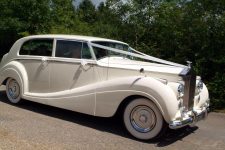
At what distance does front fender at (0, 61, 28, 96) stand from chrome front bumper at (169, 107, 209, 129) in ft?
11.5

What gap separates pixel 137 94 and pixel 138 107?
244mm

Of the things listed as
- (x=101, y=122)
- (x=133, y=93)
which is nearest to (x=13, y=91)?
(x=101, y=122)

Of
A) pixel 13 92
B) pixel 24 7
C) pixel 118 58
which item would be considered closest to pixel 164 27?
pixel 118 58

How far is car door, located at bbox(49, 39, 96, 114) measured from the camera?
7011 millimetres

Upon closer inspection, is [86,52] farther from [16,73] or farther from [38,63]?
[16,73]

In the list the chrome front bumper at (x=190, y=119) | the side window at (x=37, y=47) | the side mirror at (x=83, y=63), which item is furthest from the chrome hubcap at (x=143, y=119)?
the side window at (x=37, y=47)

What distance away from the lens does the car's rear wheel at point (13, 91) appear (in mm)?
8305

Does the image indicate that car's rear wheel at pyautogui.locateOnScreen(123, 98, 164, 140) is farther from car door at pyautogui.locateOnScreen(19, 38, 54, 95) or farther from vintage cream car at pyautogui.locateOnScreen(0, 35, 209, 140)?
car door at pyautogui.locateOnScreen(19, 38, 54, 95)

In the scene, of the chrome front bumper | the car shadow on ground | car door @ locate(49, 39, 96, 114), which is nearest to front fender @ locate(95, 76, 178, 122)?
the chrome front bumper

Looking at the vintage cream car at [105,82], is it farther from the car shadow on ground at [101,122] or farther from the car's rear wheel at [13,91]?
the car shadow on ground at [101,122]

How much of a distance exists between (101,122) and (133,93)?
1.30m

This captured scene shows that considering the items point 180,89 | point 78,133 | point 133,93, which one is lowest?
point 78,133

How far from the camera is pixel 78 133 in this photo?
21.2 feet

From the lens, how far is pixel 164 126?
619cm
